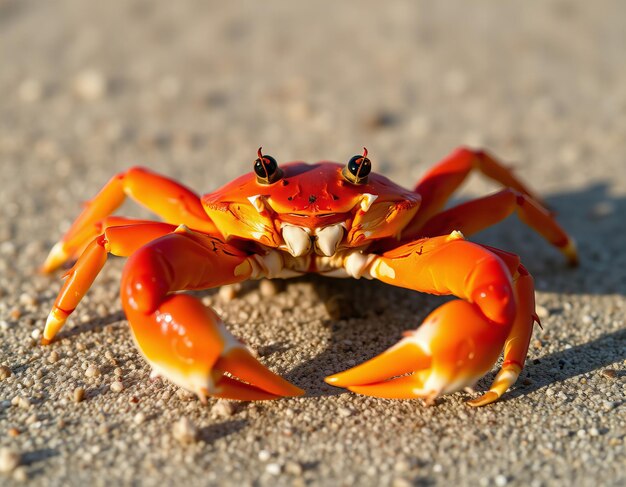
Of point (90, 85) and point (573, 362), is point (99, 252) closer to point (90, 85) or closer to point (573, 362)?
point (573, 362)

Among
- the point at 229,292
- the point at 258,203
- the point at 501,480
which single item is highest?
the point at 258,203

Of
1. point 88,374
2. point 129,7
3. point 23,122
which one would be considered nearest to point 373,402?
point 88,374

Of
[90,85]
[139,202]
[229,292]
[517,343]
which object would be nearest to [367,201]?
[517,343]

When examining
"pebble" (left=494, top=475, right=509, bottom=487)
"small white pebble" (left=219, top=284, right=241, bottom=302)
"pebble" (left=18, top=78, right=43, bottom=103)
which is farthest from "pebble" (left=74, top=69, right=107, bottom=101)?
"pebble" (left=494, top=475, right=509, bottom=487)

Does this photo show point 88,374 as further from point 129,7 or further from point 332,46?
point 129,7

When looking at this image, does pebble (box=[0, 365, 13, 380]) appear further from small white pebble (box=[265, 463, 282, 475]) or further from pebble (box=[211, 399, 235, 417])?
small white pebble (box=[265, 463, 282, 475])

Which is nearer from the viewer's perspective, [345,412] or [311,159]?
[345,412]

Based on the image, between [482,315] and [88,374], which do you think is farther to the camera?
[88,374]

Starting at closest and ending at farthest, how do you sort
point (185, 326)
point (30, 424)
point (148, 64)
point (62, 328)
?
point (185, 326) < point (30, 424) < point (62, 328) < point (148, 64)
